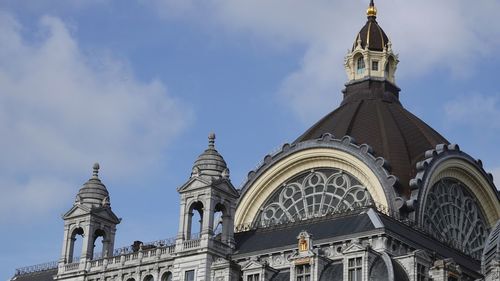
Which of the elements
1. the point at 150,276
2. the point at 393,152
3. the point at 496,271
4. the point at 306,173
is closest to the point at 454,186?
the point at 393,152

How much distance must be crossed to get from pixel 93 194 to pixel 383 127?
2912 cm

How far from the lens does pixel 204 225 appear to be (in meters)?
101

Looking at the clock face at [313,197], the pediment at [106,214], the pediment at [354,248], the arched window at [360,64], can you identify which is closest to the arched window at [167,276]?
the pediment at [106,214]

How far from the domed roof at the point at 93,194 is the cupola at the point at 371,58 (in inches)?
1266

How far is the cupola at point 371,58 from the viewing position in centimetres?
13012

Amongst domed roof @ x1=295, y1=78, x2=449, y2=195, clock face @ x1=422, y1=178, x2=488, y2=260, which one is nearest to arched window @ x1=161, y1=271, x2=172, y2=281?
domed roof @ x1=295, y1=78, x2=449, y2=195

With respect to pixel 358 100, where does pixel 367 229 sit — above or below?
below

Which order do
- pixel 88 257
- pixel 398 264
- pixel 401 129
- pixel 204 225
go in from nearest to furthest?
pixel 398 264 → pixel 204 225 → pixel 88 257 → pixel 401 129

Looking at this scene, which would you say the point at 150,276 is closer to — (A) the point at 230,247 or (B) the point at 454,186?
(A) the point at 230,247

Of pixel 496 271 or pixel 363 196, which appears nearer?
pixel 496 271

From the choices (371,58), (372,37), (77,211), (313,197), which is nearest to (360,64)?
(371,58)

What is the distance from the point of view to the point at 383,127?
118062 millimetres

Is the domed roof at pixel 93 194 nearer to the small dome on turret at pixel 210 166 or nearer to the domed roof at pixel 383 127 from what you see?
the small dome on turret at pixel 210 166

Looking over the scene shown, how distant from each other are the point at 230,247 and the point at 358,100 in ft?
99.4
